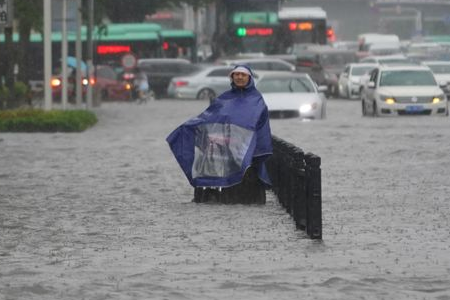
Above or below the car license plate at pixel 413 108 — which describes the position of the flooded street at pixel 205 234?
above

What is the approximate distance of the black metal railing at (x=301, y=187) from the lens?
14.1 metres

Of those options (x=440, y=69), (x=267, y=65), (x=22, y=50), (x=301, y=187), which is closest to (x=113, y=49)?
(x=267, y=65)

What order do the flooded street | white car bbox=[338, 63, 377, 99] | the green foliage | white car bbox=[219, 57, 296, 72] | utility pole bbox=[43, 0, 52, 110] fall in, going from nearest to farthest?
the flooded street → the green foliage → utility pole bbox=[43, 0, 52, 110] → white car bbox=[219, 57, 296, 72] → white car bbox=[338, 63, 377, 99]

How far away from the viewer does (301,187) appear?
14.9 m

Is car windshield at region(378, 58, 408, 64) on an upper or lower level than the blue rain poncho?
lower

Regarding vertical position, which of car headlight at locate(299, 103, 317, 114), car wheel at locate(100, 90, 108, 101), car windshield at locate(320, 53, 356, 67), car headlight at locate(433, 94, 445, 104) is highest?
car headlight at locate(433, 94, 445, 104)

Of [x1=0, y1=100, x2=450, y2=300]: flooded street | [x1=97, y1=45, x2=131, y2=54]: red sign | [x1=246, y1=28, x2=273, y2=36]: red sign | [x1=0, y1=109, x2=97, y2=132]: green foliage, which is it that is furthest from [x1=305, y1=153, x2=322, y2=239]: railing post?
[x1=97, y1=45, x2=131, y2=54]: red sign

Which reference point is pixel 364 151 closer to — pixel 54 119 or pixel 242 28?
pixel 54 119

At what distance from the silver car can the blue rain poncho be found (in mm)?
Result: 42677

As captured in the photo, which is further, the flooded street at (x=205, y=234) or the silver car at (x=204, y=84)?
the silver car at (x=204, y=84)

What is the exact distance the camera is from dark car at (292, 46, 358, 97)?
69.2 m

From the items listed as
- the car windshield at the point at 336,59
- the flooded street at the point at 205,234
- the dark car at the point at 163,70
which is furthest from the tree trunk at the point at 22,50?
the car windshield at the point at 336,59

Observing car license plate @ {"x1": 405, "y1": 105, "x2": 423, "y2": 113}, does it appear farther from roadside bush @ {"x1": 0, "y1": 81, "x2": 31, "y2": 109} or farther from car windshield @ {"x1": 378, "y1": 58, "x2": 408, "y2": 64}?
car windshield @ {"x1": 378, "y1": 58, "x2": 408, "y2": 64}

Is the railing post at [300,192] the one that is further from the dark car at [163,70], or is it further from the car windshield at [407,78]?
the dark car at [163,70]
